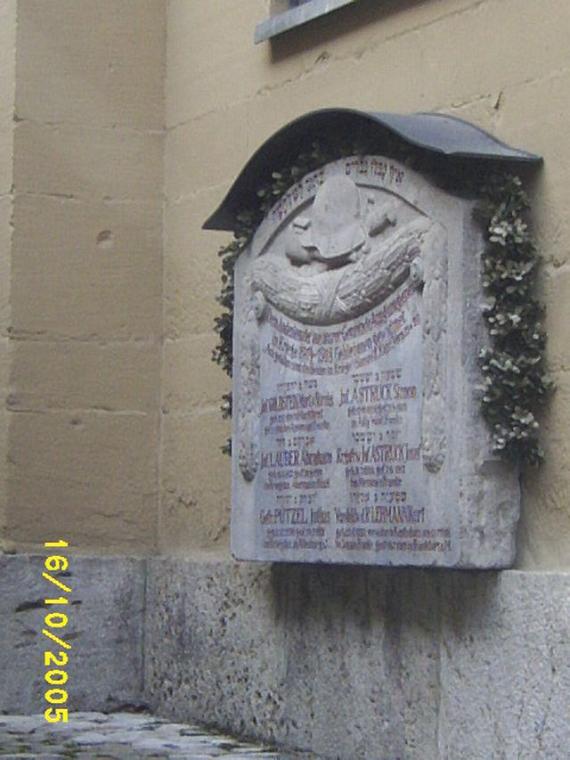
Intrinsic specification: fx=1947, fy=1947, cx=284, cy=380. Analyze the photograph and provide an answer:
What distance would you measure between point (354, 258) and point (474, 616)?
1.43 metres

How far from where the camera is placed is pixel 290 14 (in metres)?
8.34

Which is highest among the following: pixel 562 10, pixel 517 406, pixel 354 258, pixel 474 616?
pixel 562 10

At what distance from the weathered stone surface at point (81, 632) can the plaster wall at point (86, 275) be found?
5.3 inches

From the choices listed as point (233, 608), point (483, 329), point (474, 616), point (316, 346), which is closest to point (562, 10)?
point (483, 329)

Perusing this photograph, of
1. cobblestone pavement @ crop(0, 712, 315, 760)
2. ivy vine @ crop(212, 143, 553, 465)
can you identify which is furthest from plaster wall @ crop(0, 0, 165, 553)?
ivy vine @ crop(212, 143, 553, 465)

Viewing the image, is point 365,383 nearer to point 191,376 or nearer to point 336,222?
point 336,222

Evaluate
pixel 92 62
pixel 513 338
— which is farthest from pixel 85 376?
pixel 513 338

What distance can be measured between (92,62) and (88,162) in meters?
0.49

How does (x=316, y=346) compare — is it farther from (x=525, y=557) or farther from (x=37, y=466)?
(x=37, y=466)

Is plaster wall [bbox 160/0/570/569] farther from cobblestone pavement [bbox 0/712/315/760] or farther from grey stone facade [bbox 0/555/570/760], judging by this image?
cobblestone pavement [bbox 0/712/315/760]

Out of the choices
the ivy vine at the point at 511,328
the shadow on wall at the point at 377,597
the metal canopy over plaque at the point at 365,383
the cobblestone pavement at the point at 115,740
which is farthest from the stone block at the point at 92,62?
the ivy vine at the point at 511,328

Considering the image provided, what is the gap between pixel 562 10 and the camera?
21.8ft

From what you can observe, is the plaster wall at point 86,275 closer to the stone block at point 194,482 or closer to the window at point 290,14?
the stone block at point 194,482

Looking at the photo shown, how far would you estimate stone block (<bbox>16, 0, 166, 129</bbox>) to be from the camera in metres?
9.23
